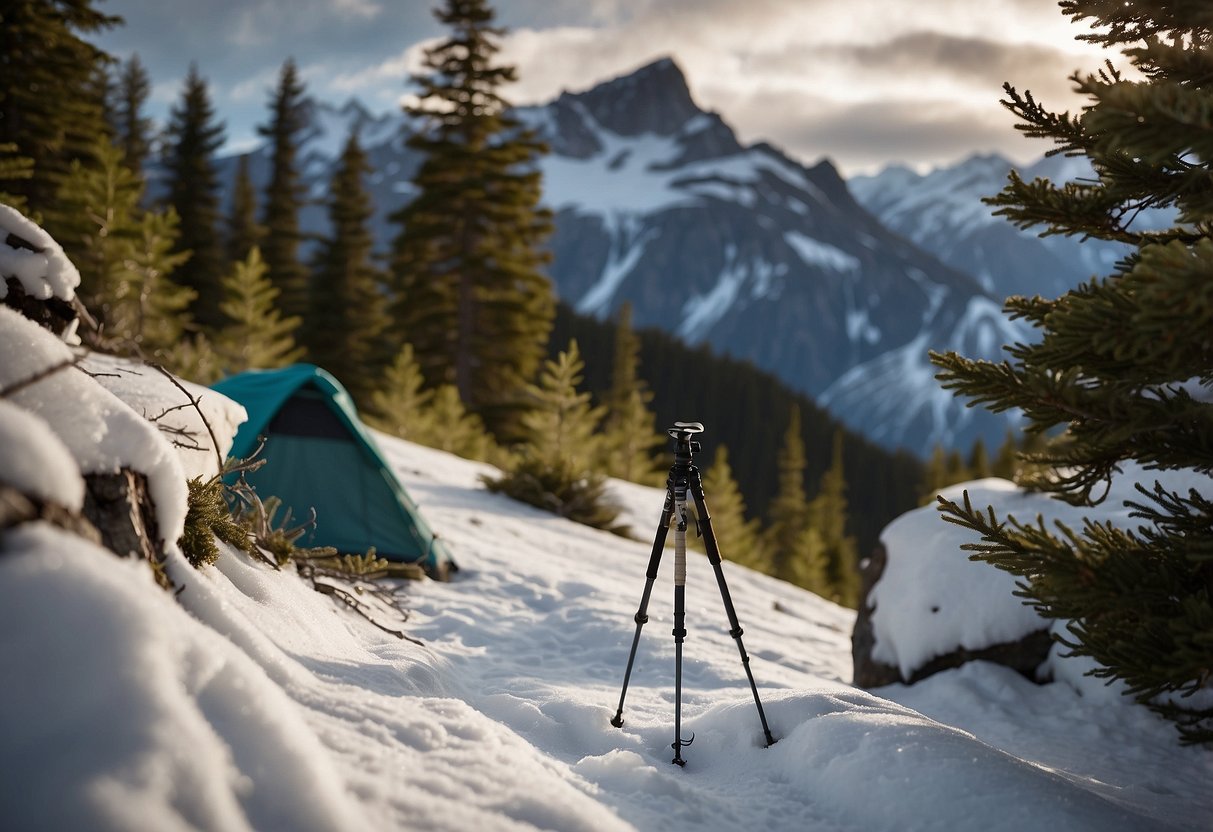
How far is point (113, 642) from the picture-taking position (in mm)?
1938

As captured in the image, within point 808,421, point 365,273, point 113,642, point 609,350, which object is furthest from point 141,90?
point 808,421

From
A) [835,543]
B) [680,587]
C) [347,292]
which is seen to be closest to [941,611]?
[680,587]

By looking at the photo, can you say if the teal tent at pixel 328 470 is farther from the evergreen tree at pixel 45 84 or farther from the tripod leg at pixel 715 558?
the evergreen tree at pixel 45 84

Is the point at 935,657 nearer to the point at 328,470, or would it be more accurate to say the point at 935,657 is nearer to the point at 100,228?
the point at 328,470

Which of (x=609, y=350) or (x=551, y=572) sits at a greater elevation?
(x=609, y=350)

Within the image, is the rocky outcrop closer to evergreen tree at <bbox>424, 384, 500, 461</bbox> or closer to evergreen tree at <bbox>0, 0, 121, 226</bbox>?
evergreen tree at <bbox>424, 384, 500, 461</bbox>

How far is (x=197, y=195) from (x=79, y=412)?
3476cm

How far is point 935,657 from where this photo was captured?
614 centimetres

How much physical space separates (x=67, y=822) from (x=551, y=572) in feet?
20.7

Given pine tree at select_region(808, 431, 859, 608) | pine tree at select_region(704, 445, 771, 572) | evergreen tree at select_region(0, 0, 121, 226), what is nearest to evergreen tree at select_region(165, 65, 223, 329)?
evergreen tree at select_region(0, 0, 121, 226)

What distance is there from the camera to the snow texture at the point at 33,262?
122 inches

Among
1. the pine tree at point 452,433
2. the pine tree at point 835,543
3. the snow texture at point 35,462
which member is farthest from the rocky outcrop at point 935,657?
the pine tree at point 835,543

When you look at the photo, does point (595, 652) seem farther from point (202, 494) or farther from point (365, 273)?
point (365, 273)

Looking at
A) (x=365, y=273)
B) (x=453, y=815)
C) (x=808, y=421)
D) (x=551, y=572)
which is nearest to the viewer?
(x=453, y=815)
